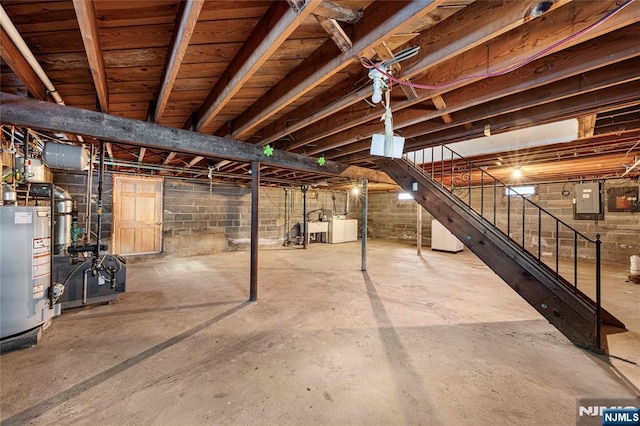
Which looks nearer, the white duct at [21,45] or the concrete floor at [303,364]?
the white duct at [21,45]

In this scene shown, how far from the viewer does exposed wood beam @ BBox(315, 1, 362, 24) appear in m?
1.13

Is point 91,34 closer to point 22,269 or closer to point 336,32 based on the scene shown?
point 336,32

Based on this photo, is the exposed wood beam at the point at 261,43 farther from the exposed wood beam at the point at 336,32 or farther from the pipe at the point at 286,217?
the pipe at the point at 286,217

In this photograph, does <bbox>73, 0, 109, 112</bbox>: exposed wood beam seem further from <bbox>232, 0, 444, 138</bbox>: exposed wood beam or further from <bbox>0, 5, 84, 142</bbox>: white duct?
<bbox>232, 0, 444, 138</bbox>: exposed wood beam

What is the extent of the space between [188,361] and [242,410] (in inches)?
28.0

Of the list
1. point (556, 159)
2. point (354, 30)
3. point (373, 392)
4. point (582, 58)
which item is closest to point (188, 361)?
point (373, 392)

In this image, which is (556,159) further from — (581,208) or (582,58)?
(582,58)

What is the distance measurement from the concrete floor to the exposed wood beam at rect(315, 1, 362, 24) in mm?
2064

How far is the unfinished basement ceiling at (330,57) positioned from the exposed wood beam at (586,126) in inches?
0.7

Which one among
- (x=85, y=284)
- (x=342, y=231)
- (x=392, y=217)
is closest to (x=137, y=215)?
(x=85, y=284)

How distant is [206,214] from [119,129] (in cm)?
448

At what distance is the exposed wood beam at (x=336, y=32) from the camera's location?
1185mm

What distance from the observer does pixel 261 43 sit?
4.30ft

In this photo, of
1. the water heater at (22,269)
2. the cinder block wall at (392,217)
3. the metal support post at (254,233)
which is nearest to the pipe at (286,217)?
the cinder block wall at (392,217)
